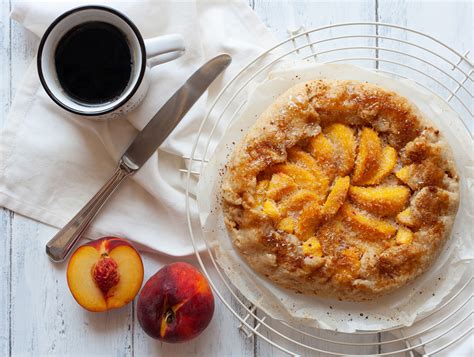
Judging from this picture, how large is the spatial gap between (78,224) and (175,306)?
1.89 feet

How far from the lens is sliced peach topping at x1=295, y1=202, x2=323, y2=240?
2.26 m

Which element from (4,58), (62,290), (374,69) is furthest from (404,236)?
(4,58)

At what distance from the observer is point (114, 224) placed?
2.67 m

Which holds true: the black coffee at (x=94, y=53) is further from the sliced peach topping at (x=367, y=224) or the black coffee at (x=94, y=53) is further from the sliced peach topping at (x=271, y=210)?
the sliced peach topping at (x=367, y=224)

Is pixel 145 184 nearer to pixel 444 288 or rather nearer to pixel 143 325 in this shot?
pixel 143 325

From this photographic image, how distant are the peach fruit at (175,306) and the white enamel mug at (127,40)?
29.0 inches

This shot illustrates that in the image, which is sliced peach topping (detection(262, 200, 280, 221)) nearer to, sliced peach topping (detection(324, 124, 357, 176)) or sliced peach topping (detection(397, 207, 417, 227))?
sliced peach topping (detection(324, 124, 357, 176))

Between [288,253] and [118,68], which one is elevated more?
[118,68]

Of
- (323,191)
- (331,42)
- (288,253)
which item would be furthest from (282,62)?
(288,253)

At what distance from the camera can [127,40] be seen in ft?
7.80

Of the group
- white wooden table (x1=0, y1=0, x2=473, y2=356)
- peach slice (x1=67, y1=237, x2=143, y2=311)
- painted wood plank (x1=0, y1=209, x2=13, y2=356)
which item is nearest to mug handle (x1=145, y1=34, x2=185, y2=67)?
white wooden table (x1=0, y1=0, x2=473, y2=356)

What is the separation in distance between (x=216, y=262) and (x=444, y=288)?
953 mm

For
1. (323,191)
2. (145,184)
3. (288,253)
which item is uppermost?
(145,184)

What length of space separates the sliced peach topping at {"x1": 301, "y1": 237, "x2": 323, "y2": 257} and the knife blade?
0.77 m
